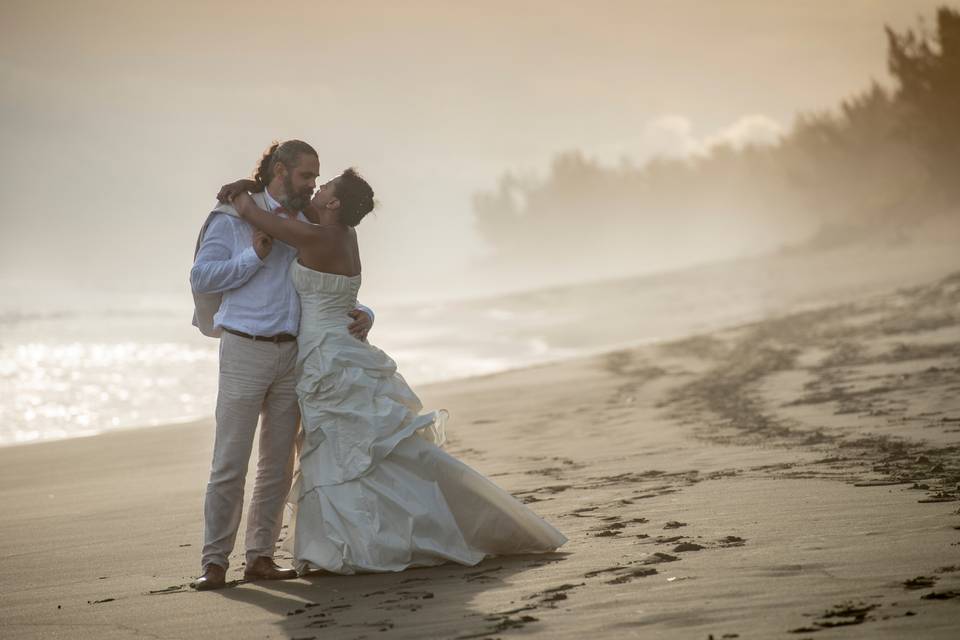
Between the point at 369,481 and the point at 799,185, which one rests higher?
the point at 799,185

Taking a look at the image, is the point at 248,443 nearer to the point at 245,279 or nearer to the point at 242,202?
the point at 245,279

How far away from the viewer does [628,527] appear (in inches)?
224

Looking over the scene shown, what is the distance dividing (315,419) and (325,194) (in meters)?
1.10

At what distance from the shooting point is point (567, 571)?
4.85 meters

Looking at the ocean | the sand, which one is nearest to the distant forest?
the ocean

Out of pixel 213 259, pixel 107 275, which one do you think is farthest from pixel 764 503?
pixel 107 275

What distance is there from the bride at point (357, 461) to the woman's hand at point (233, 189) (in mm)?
15

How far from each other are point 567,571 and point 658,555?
41 cm

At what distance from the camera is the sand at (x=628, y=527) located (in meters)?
4.09

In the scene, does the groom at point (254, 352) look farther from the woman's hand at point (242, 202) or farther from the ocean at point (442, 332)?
the ocean at point (442, 332)

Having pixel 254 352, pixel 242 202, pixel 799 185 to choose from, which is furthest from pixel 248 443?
pixel 799 185

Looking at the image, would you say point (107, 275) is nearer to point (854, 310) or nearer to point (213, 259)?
point (854, 310)

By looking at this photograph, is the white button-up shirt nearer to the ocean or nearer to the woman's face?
the woman's face

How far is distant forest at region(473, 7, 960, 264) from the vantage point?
123ft
